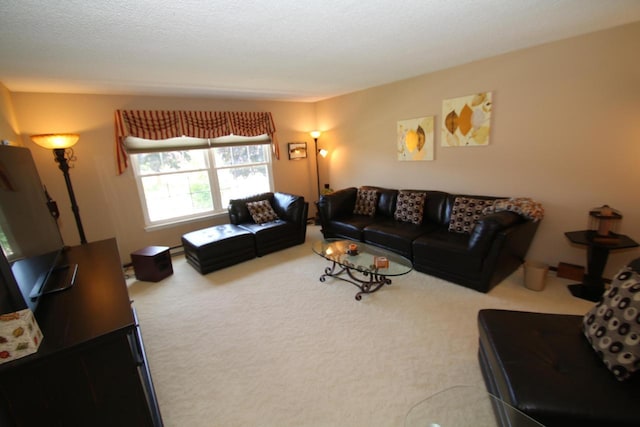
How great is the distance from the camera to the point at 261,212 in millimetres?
4379

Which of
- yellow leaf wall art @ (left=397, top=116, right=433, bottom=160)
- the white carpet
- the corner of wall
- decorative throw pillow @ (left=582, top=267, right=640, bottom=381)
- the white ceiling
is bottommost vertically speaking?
the white carpet

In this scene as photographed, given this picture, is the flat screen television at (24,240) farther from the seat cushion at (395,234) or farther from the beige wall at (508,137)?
the seat cushion at (395,234)

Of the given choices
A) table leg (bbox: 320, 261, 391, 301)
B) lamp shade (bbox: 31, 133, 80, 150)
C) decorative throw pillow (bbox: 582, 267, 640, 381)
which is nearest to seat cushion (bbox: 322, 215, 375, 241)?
table leg (bbox: 320, 261, 391, 301)

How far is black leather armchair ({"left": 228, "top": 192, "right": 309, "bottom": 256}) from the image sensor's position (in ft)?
13.3

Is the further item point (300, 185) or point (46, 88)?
point (300, 185)

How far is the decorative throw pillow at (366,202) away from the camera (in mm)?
4309

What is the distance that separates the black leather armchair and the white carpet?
2.55 feet

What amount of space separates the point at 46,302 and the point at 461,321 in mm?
2934

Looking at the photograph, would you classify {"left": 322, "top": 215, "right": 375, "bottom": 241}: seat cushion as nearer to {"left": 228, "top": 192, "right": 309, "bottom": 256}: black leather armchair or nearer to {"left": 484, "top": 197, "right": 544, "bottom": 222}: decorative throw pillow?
{"left": 228, "top": 192, "right": 309, "bottom": 256}: black leather armchair

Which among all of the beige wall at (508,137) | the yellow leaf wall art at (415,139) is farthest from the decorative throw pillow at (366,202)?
the yellow leaf wall art at (415,139)

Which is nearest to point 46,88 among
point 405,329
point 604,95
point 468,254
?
point 405,329

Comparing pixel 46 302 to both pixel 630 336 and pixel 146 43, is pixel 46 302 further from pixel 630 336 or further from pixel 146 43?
pixel 630 336

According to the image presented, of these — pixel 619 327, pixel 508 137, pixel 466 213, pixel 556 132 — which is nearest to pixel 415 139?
pixel 508 137

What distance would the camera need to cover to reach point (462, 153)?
3.57 m
